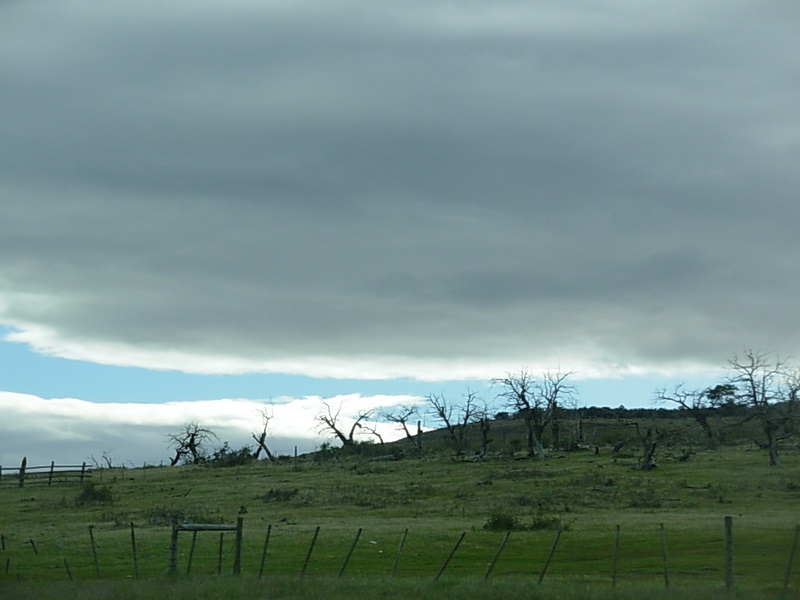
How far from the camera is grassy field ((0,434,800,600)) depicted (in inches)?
1086

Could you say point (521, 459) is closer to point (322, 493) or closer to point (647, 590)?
point (322, 493)

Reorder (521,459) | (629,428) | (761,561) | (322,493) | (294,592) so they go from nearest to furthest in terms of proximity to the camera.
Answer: (294,592), (761,561), (322,493), (521,459), (629,428)

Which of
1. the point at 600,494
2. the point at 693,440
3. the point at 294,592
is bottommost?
the point at 294,592

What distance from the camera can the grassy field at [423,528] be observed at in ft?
90.5

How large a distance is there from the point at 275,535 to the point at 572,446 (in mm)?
53966

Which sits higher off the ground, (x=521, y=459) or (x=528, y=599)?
(x=521, y=459)

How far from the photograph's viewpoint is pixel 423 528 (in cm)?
4606

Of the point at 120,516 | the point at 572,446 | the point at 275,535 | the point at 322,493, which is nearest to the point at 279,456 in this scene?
the point at 572,446

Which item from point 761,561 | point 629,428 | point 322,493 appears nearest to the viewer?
point 761,561

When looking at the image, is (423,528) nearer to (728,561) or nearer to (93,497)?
(728,561)

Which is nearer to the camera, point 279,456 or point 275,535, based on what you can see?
point 275,535

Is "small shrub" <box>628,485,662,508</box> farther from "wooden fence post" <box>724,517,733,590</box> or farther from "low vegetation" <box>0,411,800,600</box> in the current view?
"wooden fence post" <box>724,517,733,590</box>

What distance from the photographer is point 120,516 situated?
195ft

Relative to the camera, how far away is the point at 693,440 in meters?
87.9
